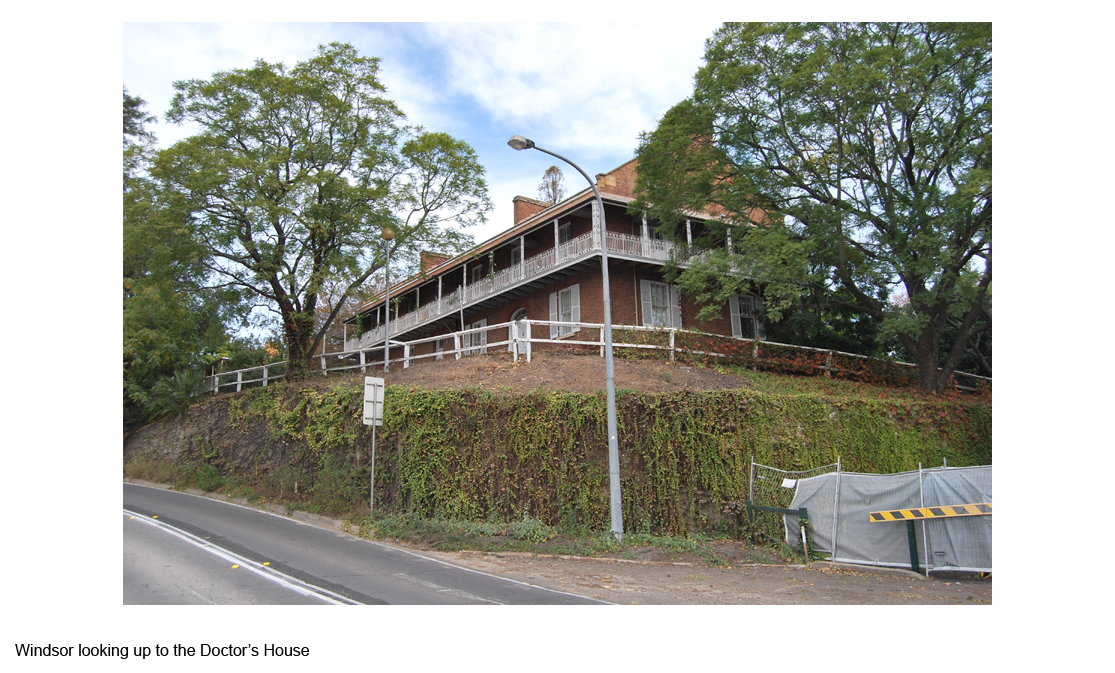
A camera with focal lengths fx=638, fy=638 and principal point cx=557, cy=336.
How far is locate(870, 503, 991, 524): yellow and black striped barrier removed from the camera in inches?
391

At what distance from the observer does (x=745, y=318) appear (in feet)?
80.2

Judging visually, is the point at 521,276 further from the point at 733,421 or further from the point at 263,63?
the point at 733,421

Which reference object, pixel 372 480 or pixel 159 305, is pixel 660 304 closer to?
pixel 372 480

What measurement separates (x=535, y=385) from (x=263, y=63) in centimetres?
1369

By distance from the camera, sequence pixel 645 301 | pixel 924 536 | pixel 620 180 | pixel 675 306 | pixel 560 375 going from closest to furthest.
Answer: pixel 924 536
pixel 560 375
pixel 645 301
pixel 675 306
pixel 620 180

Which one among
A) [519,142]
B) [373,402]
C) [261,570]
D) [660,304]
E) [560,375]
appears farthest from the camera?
[660,304]

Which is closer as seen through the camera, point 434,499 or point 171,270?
point 434,499

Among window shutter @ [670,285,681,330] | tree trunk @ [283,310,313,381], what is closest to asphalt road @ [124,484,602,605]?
tree trunk @ [283,310,313,381]

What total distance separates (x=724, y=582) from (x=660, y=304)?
13893mm

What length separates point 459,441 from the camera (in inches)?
553

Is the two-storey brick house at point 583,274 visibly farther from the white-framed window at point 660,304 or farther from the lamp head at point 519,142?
the lamp head at point 519,142

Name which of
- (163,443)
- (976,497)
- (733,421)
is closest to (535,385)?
(733,421)

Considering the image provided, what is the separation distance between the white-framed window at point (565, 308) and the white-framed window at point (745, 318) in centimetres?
585

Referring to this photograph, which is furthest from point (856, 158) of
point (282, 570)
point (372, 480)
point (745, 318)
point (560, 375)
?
point (282, 570)
